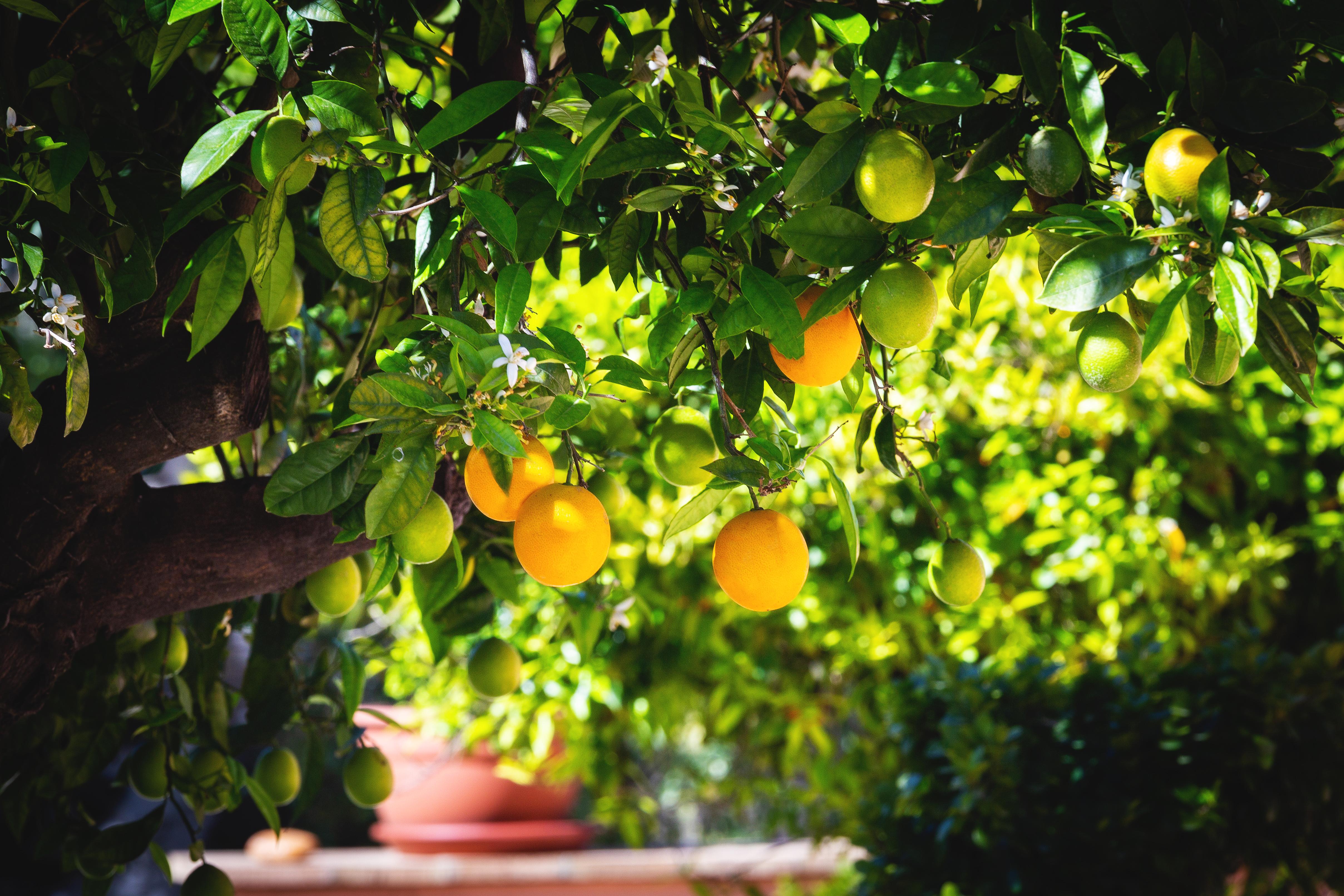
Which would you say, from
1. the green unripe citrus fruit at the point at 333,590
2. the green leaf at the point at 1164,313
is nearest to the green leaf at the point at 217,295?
the green unripe citrus fruit at the point at 333,590

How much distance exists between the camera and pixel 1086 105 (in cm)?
48

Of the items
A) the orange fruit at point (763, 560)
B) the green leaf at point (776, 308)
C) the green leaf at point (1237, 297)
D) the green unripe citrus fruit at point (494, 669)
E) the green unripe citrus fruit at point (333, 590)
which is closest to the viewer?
the green leaf at point (1237, 297)

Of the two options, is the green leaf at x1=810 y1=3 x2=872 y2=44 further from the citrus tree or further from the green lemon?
the green lemon

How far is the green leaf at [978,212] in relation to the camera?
1.61 feet

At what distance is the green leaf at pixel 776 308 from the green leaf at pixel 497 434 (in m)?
0.15

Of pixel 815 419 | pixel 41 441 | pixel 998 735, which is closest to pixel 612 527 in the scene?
pixel 815 419

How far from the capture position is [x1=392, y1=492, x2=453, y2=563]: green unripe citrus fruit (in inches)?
24.0

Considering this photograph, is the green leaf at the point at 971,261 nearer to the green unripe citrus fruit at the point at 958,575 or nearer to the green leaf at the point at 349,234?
the green unripe citrus fruit at the point at 958,575

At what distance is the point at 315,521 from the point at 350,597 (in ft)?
0.44

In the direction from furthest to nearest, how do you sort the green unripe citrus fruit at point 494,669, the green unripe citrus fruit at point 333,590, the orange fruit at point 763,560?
the green unripe citrus fruit at point 494,669 → the green unripe citrus fruit at point 333,590 → the orange fruit at point 763,560

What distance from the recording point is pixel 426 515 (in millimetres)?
617

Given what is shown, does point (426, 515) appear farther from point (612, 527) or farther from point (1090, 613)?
point (1090, 613)

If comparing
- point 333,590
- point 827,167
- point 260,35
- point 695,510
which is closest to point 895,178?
→ point 827,167

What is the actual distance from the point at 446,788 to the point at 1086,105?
6.81 feet
